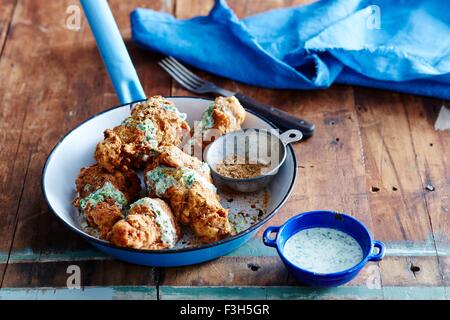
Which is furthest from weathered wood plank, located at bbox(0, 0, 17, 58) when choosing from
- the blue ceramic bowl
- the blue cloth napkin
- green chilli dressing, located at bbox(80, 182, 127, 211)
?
the blue ceramic bowl

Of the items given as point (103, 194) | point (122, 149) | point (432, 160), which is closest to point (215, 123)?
point (122, 149)

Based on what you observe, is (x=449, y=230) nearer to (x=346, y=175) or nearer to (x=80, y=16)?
(x=346, y=175)

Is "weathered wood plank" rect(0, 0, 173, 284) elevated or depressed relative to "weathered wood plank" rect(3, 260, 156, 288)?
depressed

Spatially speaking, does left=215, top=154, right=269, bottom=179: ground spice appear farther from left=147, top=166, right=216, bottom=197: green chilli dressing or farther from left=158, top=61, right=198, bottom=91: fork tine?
left=158, top=61, right=198, bottom=91: fork tine

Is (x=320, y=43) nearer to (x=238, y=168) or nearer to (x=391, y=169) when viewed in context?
(x=391, y=169)

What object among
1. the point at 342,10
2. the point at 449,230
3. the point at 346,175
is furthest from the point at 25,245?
the point at 342,10

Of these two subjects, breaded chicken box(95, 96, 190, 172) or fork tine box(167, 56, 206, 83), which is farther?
fork tine box(167, 56, 206, 83)
